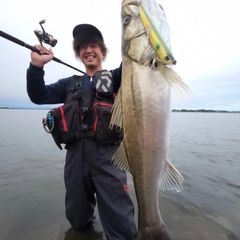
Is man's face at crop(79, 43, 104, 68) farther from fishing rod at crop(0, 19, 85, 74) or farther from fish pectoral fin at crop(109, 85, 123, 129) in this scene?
fish pectoral fin at crop(109, 85, 123, 129)

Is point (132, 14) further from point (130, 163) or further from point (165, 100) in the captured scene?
point (130, 163)

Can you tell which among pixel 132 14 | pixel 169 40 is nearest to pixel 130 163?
pixel 169 40

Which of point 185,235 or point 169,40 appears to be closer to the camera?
point 169,40

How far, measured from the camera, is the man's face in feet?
9.88

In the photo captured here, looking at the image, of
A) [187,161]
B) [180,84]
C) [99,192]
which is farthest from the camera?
[187,161]

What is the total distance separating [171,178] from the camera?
6.97 ft

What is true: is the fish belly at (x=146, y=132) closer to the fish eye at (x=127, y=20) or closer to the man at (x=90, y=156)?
the fish eye at (x=127, y=20)

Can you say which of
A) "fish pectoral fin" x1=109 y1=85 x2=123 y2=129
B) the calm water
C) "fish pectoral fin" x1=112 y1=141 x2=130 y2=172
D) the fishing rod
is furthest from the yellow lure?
the calm water

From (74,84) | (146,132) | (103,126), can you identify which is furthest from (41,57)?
(146,132)

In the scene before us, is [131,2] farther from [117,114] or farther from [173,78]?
[117,114]

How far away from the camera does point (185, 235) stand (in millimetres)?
3469

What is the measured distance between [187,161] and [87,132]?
6.51m

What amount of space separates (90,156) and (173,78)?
1.49 metres

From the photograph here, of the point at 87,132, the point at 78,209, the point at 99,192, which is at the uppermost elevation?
the point at 87,132
